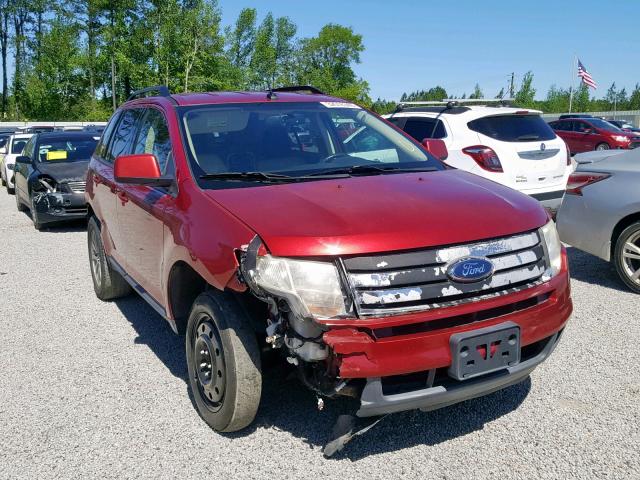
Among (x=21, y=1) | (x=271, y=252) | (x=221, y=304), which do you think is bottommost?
(x=221, y=304)

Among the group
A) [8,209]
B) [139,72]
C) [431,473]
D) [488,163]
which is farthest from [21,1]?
[431,473]

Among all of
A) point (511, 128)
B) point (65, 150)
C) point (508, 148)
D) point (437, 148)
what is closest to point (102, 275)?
point (437, 148)

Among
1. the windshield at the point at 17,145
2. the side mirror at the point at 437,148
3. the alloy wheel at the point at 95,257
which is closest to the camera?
the side mirror at the point at 437,148

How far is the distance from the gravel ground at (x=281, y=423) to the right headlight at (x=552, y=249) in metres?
0.88

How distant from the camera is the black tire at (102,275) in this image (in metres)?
5.66

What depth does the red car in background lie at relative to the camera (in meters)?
22.7

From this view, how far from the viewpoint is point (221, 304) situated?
3.10 m

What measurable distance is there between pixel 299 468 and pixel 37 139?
34.9 feet

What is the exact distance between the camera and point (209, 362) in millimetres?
3318

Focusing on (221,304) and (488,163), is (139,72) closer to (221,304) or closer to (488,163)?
(488,163)

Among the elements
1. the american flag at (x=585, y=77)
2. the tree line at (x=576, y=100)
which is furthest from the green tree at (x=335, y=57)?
the american flag at (x=585, y=77)

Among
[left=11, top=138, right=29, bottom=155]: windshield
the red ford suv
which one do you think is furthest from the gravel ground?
[left=11, top=138, right=29, bottom=155]: windshield

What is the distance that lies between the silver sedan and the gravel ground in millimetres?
864

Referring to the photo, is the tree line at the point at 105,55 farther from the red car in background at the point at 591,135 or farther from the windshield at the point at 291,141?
the windshield at the point at 291,141
